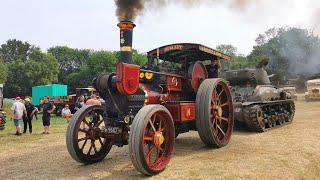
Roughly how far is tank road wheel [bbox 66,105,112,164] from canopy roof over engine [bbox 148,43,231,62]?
2.29 m

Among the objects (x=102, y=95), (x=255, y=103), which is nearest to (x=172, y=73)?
(x=102, y=95)

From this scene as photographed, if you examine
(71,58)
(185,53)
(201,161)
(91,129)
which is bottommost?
(201,161)

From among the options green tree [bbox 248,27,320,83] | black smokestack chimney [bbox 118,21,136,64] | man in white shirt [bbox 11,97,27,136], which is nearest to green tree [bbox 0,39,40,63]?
green tree [bbox 248,27,320,83]

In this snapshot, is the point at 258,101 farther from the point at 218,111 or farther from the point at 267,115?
the point at 218,111

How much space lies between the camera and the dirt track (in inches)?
283

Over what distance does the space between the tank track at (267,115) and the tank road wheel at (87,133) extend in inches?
206

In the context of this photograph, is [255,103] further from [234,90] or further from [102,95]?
[102,95]

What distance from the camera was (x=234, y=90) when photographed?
1395 centimetres

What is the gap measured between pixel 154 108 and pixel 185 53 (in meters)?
3.46

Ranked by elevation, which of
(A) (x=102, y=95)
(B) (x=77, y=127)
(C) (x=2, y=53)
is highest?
(C) (x=2, y=53)

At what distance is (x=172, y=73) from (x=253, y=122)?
402 cm

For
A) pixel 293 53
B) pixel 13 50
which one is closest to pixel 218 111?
pixel 293 53

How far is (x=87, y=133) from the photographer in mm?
8344

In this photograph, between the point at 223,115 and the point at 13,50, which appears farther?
the point at 13,50
